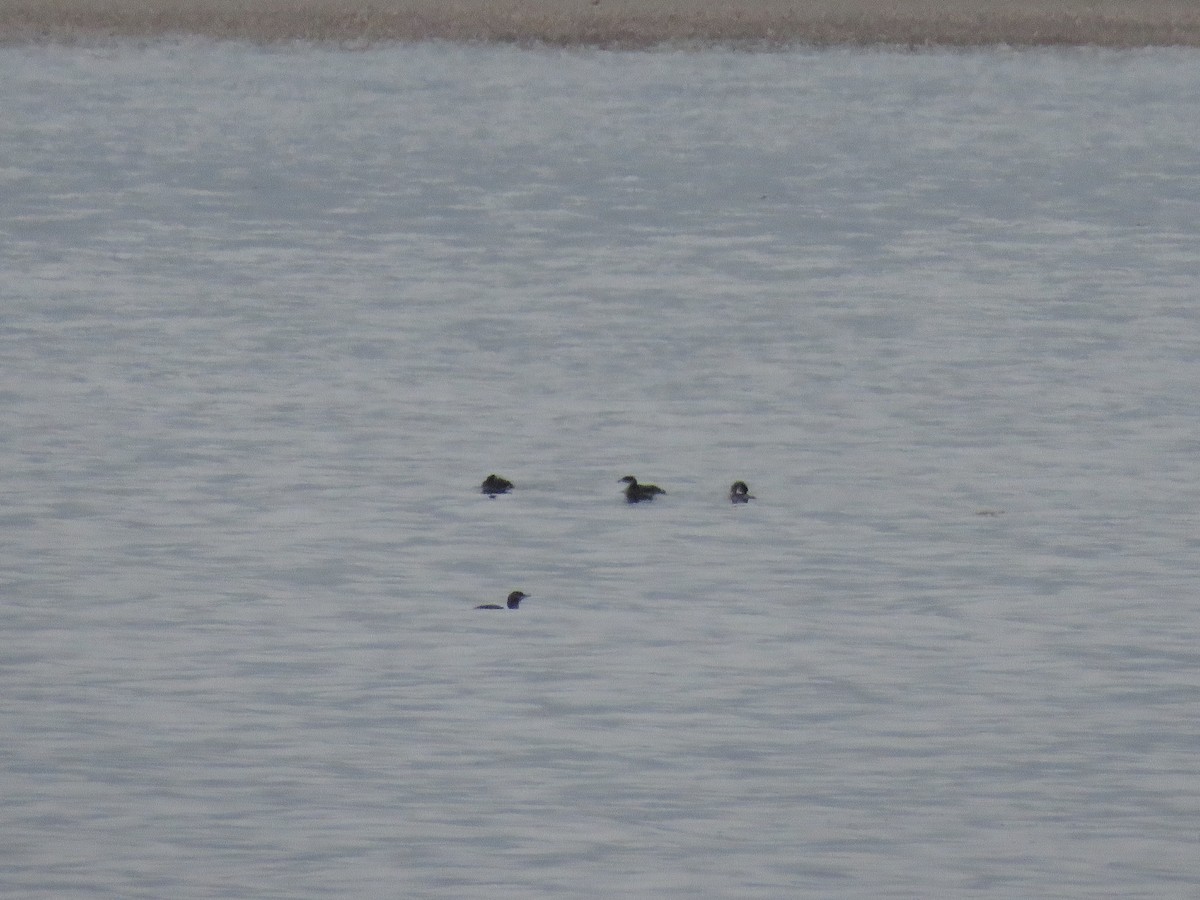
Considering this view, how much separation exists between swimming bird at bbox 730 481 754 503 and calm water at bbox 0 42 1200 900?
0.44 feet

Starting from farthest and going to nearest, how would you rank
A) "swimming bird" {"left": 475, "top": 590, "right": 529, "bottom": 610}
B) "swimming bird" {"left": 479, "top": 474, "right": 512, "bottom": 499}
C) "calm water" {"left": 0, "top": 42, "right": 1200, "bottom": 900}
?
"swimming bird" {"left": 479, "top": 474, "right": 512, "bottom": 499} → "swimming bird" {"left": 475, "top": 590, "right": 529, "bottom": 610} → "calm water" {"left": 0, "top": 42, "right": 1200, "bottom": 900}

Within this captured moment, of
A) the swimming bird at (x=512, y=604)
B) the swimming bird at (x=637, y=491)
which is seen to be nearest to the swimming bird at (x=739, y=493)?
the swimming bird at (x=637, y=491)

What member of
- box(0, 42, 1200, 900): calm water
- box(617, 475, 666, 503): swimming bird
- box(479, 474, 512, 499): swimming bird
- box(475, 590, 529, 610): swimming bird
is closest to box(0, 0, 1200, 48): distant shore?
box(0, 42, 1200, 900): calm water

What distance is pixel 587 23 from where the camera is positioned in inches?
2256

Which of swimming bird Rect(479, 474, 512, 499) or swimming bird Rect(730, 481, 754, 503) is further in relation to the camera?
swimming bird Rect(479, 474, 512, 499)

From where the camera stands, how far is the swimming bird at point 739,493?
1213 cm

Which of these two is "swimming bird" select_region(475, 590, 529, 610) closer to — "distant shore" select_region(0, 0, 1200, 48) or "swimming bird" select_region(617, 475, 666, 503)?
"swimming bird" select_region(617, 475, 666, 503)

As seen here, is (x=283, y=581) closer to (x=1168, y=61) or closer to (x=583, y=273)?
(x=583, y=273)

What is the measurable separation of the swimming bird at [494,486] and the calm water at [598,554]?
0.08 meters

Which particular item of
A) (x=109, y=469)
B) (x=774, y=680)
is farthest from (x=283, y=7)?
(x=774, y=680)

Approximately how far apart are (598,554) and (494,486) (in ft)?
3.90

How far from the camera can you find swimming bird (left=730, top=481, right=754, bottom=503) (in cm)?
1213

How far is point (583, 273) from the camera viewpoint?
21.2m

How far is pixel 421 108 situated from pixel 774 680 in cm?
3455
